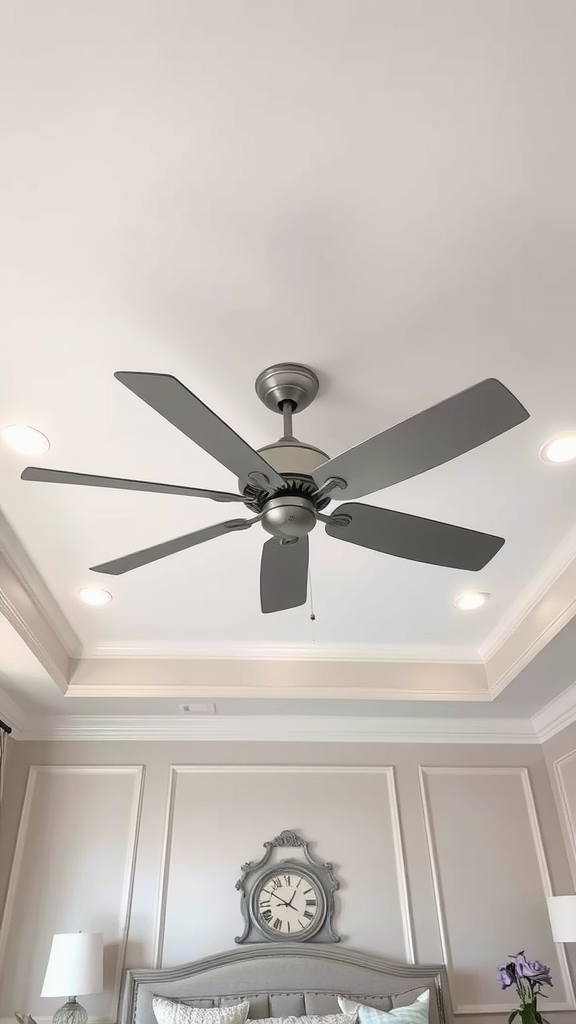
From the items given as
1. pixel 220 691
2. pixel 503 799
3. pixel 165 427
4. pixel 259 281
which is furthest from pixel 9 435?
pixel 503 799

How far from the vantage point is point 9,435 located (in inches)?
88.5

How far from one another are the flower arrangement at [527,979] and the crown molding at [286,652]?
1.47 m

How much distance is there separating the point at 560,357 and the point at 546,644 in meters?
1.58

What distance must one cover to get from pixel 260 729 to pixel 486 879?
1.47 meters

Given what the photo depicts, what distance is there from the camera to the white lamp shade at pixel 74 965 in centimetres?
308

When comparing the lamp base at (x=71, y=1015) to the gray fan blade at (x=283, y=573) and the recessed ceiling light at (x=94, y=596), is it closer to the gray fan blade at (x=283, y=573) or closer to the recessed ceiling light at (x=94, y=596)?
the recessed ceiling light at (x=94, y=596)

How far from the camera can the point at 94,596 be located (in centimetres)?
322

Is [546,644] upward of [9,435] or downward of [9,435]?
downward

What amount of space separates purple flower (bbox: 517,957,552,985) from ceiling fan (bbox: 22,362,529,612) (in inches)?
94.5

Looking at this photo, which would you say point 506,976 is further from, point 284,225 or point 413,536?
point 284,225

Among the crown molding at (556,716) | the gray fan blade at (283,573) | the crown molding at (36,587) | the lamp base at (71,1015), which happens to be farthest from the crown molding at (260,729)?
the gray fan blade at (283,573)

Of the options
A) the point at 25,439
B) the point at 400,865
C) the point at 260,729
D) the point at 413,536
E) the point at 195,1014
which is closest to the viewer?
the point at 413,536

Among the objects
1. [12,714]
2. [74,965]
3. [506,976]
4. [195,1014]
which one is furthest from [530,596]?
[12,714]

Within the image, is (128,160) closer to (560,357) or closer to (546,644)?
(560,357)
